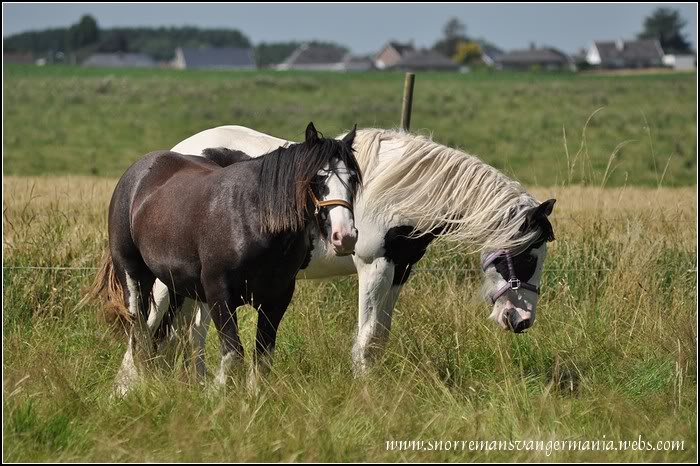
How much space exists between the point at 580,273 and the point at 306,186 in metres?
3.36

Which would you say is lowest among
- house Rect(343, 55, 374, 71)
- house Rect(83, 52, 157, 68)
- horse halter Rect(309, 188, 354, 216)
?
horse halter Rect(309, 188, 354, 216)

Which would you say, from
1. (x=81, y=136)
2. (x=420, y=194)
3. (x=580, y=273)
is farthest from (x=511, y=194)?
(x=81, y=136)

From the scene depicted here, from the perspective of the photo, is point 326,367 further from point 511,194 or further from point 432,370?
point 511,194

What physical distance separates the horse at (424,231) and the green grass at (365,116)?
1303 centimetres

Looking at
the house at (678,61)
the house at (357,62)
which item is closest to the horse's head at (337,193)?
the house at (678,61)

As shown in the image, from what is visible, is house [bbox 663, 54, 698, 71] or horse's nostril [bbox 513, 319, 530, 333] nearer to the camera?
horse's nostril [bbox 513, 319, 530, 333]

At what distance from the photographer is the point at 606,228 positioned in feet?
26.1

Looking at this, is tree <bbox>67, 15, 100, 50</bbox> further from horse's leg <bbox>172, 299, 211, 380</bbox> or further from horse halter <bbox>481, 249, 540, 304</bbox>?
horse halter <bbox>481, 249, 540, 304</bbox>

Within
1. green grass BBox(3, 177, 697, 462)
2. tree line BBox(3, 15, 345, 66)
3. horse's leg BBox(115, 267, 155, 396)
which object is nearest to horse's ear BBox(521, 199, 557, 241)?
green grass BBox(3, 177, 697, 462)

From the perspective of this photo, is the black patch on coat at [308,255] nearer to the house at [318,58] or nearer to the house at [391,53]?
the house at [391,53]

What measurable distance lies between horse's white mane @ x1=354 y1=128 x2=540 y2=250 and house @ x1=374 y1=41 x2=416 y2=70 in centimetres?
11243

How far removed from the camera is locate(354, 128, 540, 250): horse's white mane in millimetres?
5625

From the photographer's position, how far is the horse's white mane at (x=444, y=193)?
562 centimetres

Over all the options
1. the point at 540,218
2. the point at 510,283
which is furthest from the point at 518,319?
the point at 540,218
